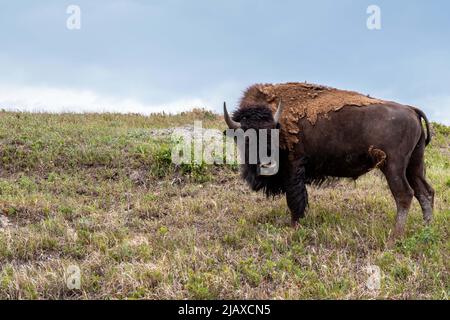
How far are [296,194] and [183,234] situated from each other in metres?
1.87

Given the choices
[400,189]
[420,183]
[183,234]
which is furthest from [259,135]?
[420,183]

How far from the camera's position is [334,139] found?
7750 millimetres

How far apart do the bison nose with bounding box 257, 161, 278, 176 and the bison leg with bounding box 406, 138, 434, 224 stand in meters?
2.09

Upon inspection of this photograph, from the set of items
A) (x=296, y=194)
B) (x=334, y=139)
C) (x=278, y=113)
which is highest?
(x=278, y=113)

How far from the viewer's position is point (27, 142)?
527 inches

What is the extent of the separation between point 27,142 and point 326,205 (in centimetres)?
822

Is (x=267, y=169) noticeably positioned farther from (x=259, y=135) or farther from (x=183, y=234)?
(x=183, y=234)

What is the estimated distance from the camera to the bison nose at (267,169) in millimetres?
7883

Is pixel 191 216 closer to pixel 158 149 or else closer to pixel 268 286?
pixel 268 286

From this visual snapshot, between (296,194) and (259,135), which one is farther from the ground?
(259,135)

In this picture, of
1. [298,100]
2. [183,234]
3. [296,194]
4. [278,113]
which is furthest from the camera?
[298,100]

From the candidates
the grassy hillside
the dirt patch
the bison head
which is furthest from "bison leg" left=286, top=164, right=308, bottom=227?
the dirt patch
